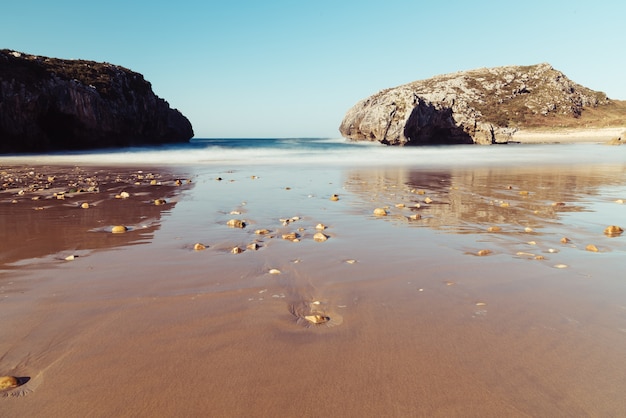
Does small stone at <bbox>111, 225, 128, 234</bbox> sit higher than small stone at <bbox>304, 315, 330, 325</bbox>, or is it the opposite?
small stone at <bbox>111, 225, 128, 234</bbox>

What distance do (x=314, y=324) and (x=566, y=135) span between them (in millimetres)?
72454

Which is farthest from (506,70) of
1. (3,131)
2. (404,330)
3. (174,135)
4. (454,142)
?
(404,330)

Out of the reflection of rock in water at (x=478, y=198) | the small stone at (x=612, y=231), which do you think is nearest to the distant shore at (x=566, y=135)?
the reflection of rock in water at (x=478, y=198)

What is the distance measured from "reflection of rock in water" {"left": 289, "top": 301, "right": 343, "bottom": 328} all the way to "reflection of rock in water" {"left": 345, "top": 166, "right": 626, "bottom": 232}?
119 inches

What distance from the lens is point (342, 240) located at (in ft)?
14.3

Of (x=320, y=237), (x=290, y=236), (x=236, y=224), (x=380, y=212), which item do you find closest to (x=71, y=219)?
(x=236, y=224)

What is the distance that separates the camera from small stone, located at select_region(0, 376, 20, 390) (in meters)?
1.68

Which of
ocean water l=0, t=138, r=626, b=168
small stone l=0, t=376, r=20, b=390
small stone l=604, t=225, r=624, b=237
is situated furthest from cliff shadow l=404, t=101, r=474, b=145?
small stone l=0, t=376, r=20, b=390

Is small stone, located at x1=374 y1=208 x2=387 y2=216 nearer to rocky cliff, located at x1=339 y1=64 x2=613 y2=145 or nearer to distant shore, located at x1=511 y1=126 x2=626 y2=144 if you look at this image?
rocky cliff, located at x1=339 y1=64 x2=613 y2=145

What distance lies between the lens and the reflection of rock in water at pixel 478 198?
5539 millimetres

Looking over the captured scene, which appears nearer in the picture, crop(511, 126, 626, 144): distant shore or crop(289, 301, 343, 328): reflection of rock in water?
crop(289, 301, 343, 328): reflection of rock in water

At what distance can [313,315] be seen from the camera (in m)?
2.45

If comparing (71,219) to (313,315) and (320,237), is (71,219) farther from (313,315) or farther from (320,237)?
(313,315)

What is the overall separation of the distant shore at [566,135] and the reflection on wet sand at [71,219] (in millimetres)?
59412
